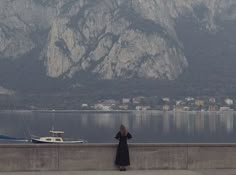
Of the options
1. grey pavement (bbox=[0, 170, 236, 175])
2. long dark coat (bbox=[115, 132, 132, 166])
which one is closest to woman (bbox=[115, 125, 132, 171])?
long dark coat (bbox=[115, 132, 132, 166])

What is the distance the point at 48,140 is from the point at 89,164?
61.0 m

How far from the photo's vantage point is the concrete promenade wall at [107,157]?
22.0 metres

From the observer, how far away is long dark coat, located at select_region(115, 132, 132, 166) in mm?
22281

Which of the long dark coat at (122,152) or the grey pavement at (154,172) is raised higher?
the long dark coat at (122,152)

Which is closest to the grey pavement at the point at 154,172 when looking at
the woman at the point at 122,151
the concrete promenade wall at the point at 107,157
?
the woman at the point at 122,151

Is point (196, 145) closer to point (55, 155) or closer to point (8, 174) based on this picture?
point (55, 155)

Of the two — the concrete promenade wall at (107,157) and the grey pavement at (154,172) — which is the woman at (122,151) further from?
the concrete promenade wall at (107,157)

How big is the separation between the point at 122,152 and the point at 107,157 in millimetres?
761

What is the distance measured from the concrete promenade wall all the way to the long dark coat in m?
0.51

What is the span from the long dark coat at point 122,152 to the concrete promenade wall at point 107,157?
0.51 metres

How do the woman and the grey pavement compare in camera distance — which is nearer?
the grey pavement

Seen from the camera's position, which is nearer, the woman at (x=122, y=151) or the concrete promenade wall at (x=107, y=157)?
the concrete promenade wall at (x=107, y=157)

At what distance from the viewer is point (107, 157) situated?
74.7 feet

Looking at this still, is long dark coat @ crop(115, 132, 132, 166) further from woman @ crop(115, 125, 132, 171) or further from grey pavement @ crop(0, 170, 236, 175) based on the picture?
grey pavement @ crop(0, 170, 236, 175)
